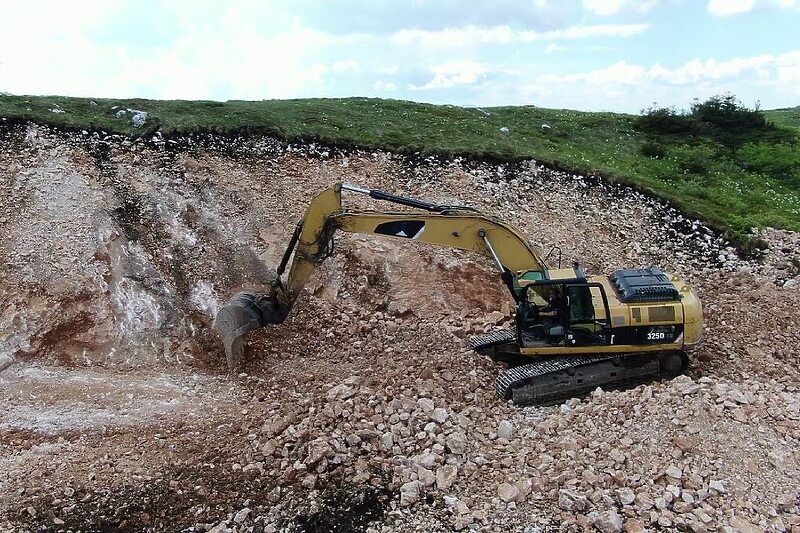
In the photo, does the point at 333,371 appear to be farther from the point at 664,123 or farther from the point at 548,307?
the point at 664,123

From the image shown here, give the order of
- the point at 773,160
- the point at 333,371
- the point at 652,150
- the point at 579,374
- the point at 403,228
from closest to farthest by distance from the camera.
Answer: the point at 403,228 < the point at 579,374 < the point at 333,371 < the point at 773,160 < the point at 652,150

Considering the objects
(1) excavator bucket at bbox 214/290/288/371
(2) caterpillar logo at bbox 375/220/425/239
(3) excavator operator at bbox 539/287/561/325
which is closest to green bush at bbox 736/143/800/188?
(3) excavator operator at bbox 539/287/561/325

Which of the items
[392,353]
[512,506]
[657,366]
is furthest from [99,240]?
[657,366]

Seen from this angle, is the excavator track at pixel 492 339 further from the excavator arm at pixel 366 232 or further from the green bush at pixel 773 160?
the green bush at pixel 773 160

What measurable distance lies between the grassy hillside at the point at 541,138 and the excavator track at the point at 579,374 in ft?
19.0

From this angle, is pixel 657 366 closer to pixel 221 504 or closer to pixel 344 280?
pixel 344 280

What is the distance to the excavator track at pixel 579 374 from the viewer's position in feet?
31.6

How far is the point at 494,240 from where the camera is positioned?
32.6ft

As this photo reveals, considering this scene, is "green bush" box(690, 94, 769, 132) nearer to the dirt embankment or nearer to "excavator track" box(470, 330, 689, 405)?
the dirt embankment

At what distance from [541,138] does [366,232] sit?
11.5 meters

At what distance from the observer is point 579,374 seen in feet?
32.4

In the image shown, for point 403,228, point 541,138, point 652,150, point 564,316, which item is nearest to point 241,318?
point 403,228

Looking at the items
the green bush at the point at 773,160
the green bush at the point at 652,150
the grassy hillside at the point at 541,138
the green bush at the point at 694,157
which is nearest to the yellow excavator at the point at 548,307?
the grassy hillside at the point at 541,138

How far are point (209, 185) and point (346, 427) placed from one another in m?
7.60
